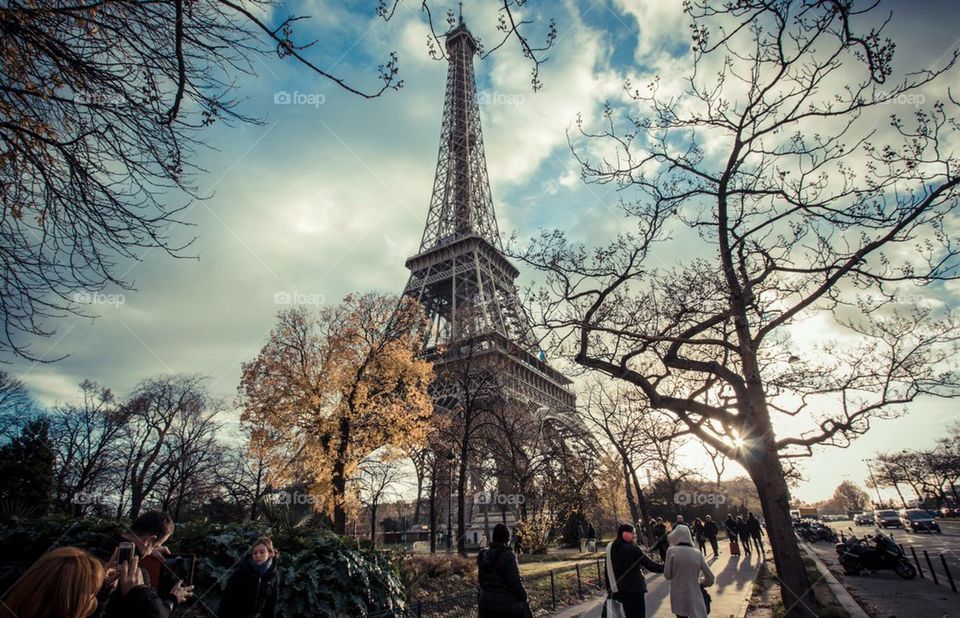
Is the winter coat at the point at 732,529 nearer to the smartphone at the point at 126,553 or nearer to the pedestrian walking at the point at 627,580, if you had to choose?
the pedestrian walking at the point at 627,580

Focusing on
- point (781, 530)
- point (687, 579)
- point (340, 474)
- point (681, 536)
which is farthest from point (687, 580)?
point (340, 474)

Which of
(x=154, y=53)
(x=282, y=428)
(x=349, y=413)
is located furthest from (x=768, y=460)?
(x=282, y=428)

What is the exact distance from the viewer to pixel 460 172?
59.5 metres

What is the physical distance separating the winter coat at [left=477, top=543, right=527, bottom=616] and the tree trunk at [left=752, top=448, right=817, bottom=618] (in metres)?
4.72

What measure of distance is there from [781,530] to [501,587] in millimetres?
5296

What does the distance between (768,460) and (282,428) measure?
690 inches

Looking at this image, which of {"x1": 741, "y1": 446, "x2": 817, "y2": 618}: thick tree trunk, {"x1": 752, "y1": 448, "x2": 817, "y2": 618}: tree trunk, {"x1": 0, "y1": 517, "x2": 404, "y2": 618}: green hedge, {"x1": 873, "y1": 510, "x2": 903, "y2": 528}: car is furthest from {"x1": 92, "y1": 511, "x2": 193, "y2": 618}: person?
{"x1": 873, "y1": 510, "x2": 903, "y2": 528}: car

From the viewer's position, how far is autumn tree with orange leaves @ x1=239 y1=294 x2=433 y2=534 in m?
19.2

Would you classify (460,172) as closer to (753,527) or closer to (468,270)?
(468,270)

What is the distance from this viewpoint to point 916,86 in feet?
19.9

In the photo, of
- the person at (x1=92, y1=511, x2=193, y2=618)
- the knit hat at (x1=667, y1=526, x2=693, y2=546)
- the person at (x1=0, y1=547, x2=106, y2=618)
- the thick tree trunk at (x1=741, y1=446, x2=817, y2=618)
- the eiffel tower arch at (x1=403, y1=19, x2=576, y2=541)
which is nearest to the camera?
the person at (x1=0, y1=547, x2=106, y2=618)

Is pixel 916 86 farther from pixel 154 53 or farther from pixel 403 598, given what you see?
pixel 403 598

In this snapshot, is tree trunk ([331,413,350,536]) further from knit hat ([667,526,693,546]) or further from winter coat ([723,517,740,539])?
winter coat ([723,517,740,539])

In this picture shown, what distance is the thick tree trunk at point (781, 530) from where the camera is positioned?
7.34m
